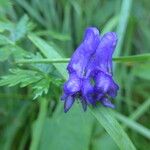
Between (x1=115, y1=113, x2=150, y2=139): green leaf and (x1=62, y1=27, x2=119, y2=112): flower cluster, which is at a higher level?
(x1=62, y1=27, x2=119, y2=112): flower cluster

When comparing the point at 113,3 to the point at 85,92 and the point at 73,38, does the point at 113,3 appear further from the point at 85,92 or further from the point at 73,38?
the point at 85,92

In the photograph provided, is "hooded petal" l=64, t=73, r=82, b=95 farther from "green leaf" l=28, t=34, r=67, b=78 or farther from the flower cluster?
"green leaf" l=28, t=34, r=67, b=78

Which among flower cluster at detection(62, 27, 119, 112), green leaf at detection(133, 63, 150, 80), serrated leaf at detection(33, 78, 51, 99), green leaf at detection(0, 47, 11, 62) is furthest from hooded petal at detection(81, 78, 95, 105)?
green leaf at detection(133, 63, 150, 80)

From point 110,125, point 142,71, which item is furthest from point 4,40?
point 142,71

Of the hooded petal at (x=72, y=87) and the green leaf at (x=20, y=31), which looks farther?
the green leaf at (x=20, y=31)

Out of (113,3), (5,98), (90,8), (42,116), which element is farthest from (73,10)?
(42,116)

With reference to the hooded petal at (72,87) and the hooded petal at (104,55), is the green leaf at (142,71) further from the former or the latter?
the hooded petal at (72,87)

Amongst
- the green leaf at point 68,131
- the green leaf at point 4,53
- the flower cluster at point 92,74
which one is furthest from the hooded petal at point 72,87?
the green leaf at point 68,131
